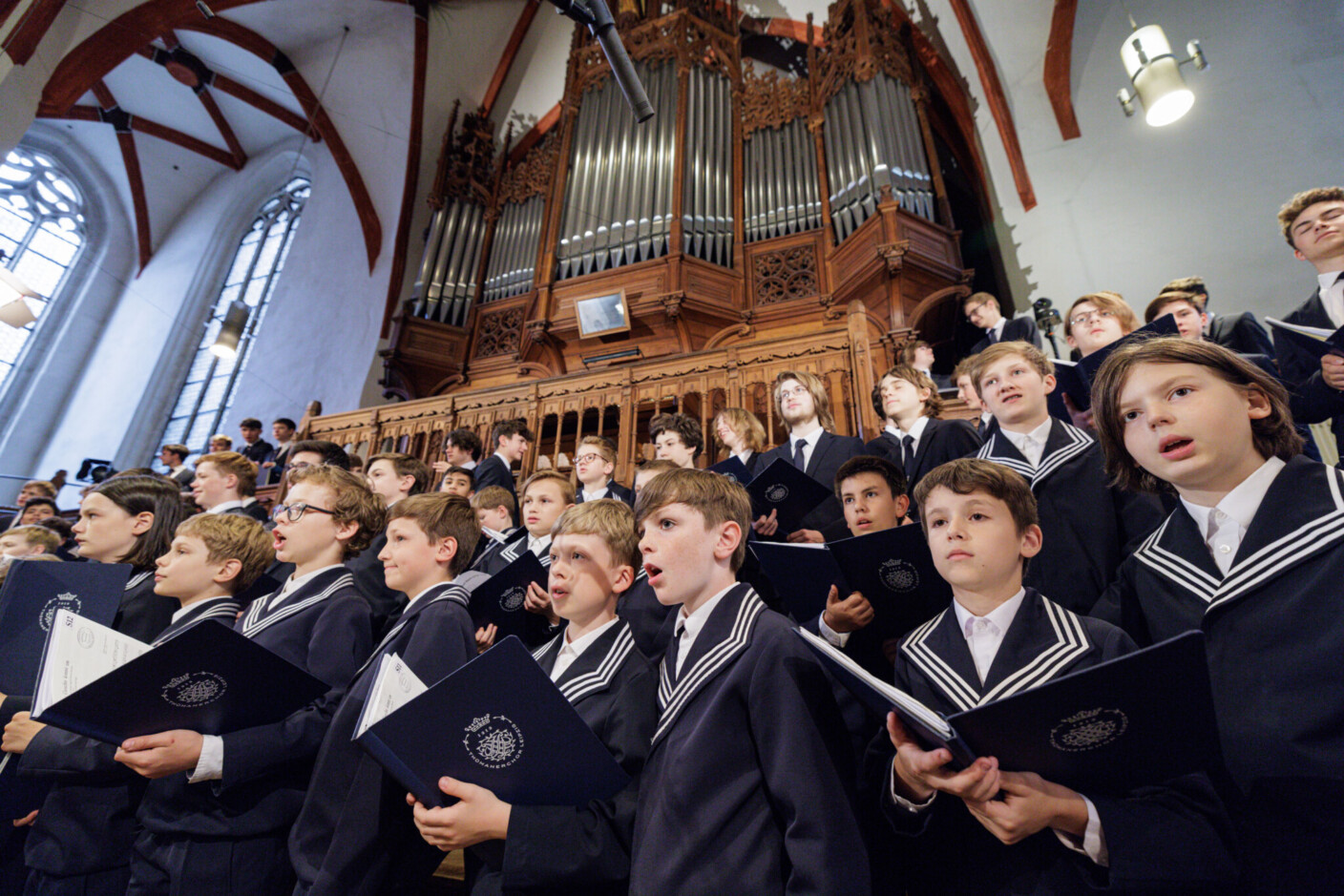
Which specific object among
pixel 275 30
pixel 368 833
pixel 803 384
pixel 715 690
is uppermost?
pixel 275 30

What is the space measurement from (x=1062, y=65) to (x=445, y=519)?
585 cm

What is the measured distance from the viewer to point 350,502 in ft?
6.52

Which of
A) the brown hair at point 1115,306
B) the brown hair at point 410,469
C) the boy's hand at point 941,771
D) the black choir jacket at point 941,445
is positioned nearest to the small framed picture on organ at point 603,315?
the brown hair at point 410,469

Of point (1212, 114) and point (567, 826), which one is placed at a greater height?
point (1212, 114)

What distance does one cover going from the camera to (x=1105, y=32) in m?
4.86

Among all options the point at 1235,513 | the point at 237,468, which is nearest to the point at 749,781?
the point at 1235,513

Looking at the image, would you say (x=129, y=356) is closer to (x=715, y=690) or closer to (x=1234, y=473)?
(x=715, y=690)

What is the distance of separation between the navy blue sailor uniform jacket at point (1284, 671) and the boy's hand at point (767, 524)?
3.70ft

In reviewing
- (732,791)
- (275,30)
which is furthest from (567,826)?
(275,30)

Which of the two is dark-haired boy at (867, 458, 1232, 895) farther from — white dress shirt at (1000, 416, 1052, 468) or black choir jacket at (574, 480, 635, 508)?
black choir jacket at (574, 480, 635, 508)

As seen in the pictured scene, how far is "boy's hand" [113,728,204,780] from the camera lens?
4.13 ft

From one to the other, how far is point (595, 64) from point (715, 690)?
298 inches

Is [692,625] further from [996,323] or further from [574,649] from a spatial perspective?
[996,323]

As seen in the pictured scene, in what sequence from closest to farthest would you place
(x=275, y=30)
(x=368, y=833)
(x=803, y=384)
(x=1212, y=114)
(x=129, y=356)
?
(x=368, y=833)
(x=803, y=384)
(x=1212, y=114)
(x=275, y=30)
(x=129, y=356)
